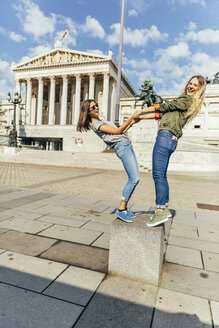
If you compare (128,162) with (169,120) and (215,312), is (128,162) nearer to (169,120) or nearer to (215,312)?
(169,120)

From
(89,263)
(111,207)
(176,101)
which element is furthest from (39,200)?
(176,101)

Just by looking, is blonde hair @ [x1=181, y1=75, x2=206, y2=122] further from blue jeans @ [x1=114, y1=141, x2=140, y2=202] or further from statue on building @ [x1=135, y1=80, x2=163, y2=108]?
statue on building @ [x1=135, y1=80, x2=163, y2=108]

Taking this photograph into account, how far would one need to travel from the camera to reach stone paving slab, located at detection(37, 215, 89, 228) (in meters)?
3.80

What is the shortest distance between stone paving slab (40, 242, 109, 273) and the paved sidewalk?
0.01 meters

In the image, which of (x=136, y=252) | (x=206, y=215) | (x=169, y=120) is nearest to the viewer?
(x=136, y=252)

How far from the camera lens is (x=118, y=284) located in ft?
6.80

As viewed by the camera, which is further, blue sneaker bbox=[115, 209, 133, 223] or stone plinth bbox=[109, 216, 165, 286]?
blue sneaker bbox=[115, 209, 133, 223]

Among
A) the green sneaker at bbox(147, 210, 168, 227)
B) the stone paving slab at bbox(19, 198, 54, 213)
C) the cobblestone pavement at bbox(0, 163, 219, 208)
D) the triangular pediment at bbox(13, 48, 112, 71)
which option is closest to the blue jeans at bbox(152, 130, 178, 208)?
the green sneaker at bbox(147, 210, 168, 227)

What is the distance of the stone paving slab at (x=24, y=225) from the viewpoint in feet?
11.3

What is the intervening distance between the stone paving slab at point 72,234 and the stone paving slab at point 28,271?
2.25 feet

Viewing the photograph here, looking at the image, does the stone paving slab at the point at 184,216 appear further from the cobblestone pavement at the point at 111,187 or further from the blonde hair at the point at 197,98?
the blonde hair at the point at 197,98

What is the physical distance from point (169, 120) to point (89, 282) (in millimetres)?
2031

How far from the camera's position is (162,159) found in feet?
8.49

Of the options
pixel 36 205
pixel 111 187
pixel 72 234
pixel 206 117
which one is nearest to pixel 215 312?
pixel 72 234
